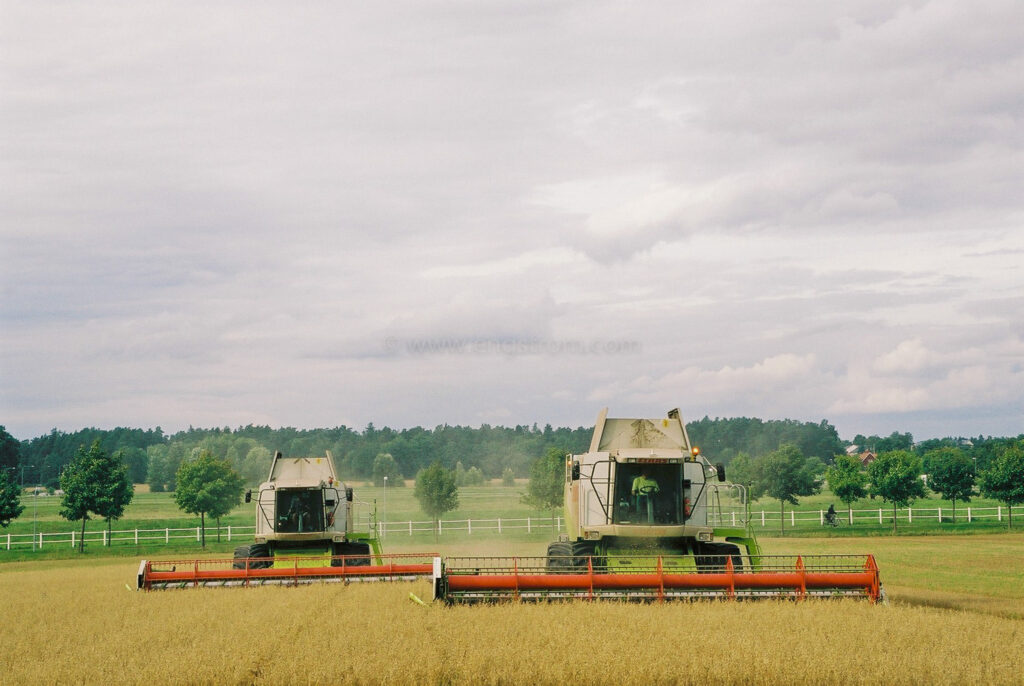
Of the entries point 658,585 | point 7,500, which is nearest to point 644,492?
point 658,585

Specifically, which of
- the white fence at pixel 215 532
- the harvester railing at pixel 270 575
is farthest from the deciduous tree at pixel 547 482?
the harvester railing at pixel 270 575

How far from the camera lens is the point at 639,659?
1264 centimetres

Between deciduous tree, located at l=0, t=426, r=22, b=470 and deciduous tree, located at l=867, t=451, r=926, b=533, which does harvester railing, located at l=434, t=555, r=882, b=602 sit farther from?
deciduous tree, located at l=0, t=426, r=22, b=470

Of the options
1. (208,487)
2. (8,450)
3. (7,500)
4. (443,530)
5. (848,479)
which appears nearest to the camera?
(7,500)

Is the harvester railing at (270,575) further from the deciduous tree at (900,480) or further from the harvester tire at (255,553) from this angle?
the deciduous tree at (900,480)

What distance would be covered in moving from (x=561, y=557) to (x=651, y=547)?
6.93 feet

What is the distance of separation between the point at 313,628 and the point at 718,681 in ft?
22.3

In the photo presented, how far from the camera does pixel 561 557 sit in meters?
19.2

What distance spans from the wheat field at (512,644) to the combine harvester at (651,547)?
0.78m

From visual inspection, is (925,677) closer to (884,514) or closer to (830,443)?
(884,514)

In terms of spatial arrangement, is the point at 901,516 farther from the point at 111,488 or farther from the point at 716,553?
the point at 111,488

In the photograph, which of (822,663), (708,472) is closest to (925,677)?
(822,663)

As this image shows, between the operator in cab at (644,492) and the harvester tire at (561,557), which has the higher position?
the operator in cab at (644,492)

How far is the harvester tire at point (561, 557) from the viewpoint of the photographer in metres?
19.2
